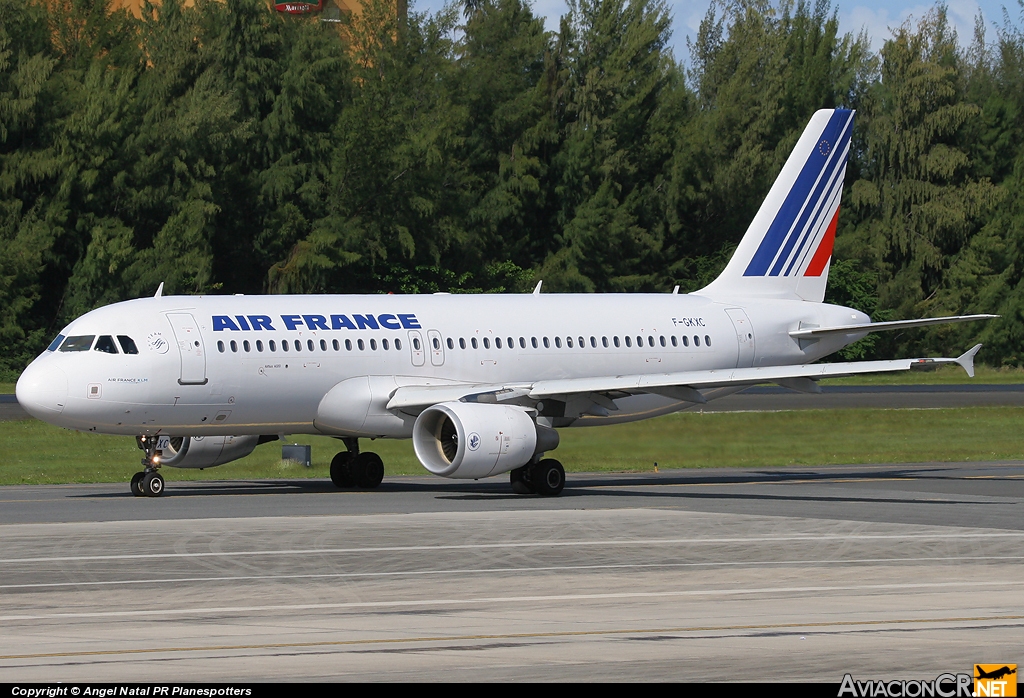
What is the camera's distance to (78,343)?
30.1m

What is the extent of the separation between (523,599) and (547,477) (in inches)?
561

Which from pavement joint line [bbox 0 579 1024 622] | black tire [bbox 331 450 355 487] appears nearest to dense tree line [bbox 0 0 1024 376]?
black tire [bbox 331 450 355 487]

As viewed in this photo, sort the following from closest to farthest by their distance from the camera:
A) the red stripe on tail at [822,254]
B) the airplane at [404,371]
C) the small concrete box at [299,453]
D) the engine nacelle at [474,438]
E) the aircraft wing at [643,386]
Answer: the engine nacelle at [474,438], the airplane at [404,371], the aircraft wing at [643,386], the small concrete box at [299,453], the red stripe on tail at [822,254]

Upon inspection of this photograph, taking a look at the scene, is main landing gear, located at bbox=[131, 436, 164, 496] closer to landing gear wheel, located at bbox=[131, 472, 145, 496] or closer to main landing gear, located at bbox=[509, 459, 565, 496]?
landing gear wheel, located at bbox=[131, 472, 145, 496]

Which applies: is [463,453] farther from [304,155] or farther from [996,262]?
[996,262]

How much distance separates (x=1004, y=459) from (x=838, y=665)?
1194 inches

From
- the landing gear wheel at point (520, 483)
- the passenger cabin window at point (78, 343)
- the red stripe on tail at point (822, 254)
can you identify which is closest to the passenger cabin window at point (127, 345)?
the passenger cabin window at point (78, 343)

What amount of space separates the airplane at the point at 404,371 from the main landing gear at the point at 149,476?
0.12ft

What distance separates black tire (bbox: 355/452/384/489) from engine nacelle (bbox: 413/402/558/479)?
3.63 meters

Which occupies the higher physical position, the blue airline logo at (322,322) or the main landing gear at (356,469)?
the blue airline logo at (322,322)

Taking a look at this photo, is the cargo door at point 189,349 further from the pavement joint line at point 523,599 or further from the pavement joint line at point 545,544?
the pavement joint line at point 523,599

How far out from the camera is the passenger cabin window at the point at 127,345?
30.0m

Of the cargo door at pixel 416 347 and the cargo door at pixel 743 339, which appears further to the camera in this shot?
the cargo door at pixel 743 339

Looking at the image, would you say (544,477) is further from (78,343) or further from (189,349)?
(78,343)
